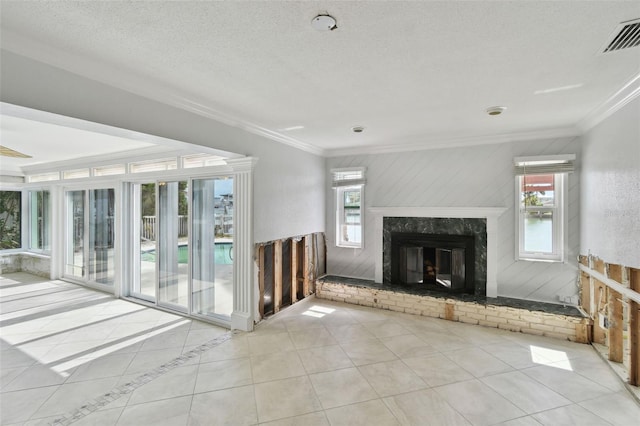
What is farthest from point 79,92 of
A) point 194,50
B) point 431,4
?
point 431,4

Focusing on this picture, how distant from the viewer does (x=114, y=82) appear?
7.37ft

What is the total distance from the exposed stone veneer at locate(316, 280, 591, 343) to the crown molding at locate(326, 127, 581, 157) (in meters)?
2.28

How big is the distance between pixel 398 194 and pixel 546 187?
6.56 ft

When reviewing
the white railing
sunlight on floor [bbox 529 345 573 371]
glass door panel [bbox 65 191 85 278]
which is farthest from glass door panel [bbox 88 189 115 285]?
sunlight on floor [bbox 529 345 573 371]

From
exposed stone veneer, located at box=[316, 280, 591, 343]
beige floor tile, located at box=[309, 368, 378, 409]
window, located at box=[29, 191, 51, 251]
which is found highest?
window, located at box=[29, 191, 51, 251]

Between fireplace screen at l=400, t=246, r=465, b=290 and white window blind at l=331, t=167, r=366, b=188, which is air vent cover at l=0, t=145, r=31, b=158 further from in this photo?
fireplace screen at l=400, t=246, r=465, b=290

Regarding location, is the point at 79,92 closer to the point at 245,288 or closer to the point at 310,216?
the point at 245,288

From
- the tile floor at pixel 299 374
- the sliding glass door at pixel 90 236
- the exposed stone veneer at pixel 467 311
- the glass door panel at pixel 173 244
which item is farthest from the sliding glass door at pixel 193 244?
the exposed stone veneer at pixel 467 311

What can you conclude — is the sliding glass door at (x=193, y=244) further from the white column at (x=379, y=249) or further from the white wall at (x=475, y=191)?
the white column at (x=379, y=249)

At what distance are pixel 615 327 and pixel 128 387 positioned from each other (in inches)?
184

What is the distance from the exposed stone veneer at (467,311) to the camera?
11.4ft

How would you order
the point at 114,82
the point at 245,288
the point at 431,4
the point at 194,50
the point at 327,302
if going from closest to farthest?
the point at 431,4 < the point at 194,50 < the point at 114,82 < the point at 245,288 < the point at 327,302

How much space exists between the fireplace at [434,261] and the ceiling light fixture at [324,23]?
12.1 ft

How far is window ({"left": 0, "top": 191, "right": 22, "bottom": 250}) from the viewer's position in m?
7.18
